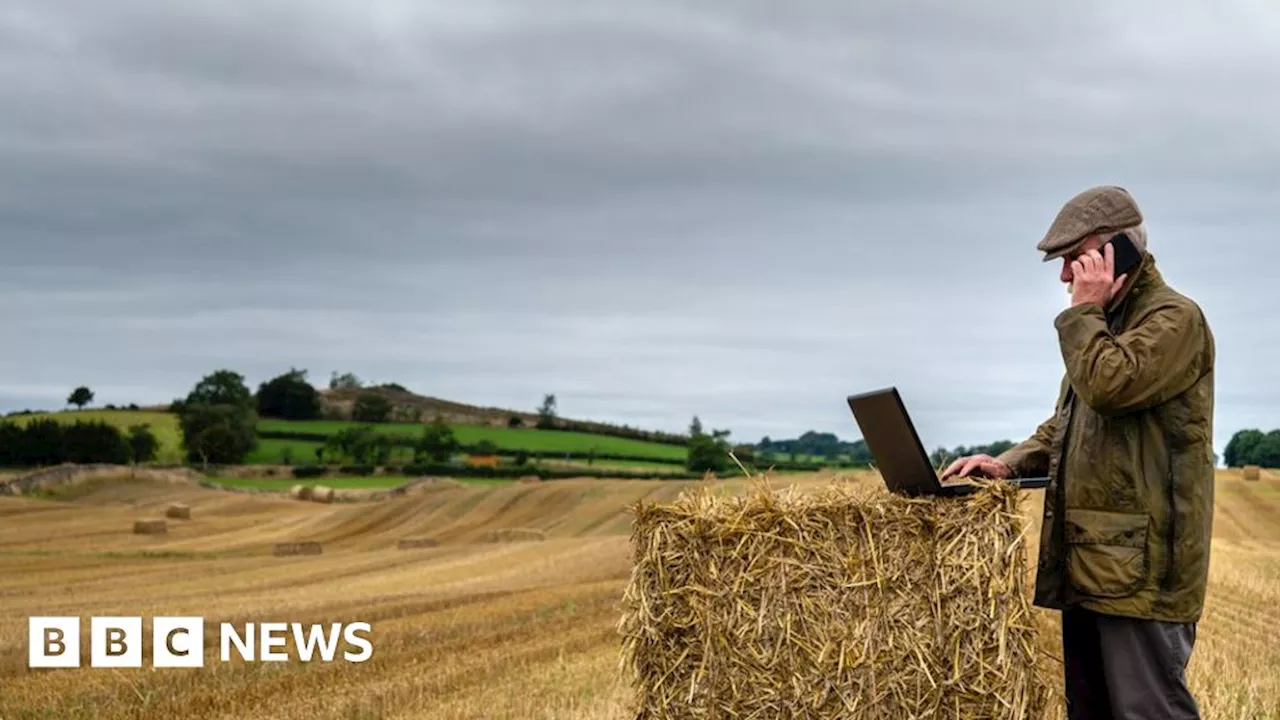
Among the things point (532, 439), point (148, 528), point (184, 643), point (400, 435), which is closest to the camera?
point (184, 643)

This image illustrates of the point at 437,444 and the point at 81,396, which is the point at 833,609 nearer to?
the point at 437,444

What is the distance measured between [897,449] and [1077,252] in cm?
96

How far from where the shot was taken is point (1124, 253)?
483 cm

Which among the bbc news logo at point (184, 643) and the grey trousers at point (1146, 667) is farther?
the bbc news logo at point (184, 643)

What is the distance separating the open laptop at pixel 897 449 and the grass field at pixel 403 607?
0.43 meters

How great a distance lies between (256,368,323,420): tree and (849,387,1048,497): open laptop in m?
78.7

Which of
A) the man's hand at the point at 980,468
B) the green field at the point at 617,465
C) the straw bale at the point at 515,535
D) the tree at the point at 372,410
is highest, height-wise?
the tree at the point at 372,410

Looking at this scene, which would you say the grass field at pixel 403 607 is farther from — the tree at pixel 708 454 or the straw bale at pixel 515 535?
the tree at pixel 708 454

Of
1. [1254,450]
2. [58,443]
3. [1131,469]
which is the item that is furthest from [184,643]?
[58,443]

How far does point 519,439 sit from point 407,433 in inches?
252

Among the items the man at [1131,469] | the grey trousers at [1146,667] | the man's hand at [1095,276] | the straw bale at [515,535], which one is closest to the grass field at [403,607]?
the man at [1131,469]

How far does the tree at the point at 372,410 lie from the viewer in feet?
258

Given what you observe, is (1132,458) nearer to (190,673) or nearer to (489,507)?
(190,673)

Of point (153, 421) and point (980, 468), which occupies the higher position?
point (153, 421)
